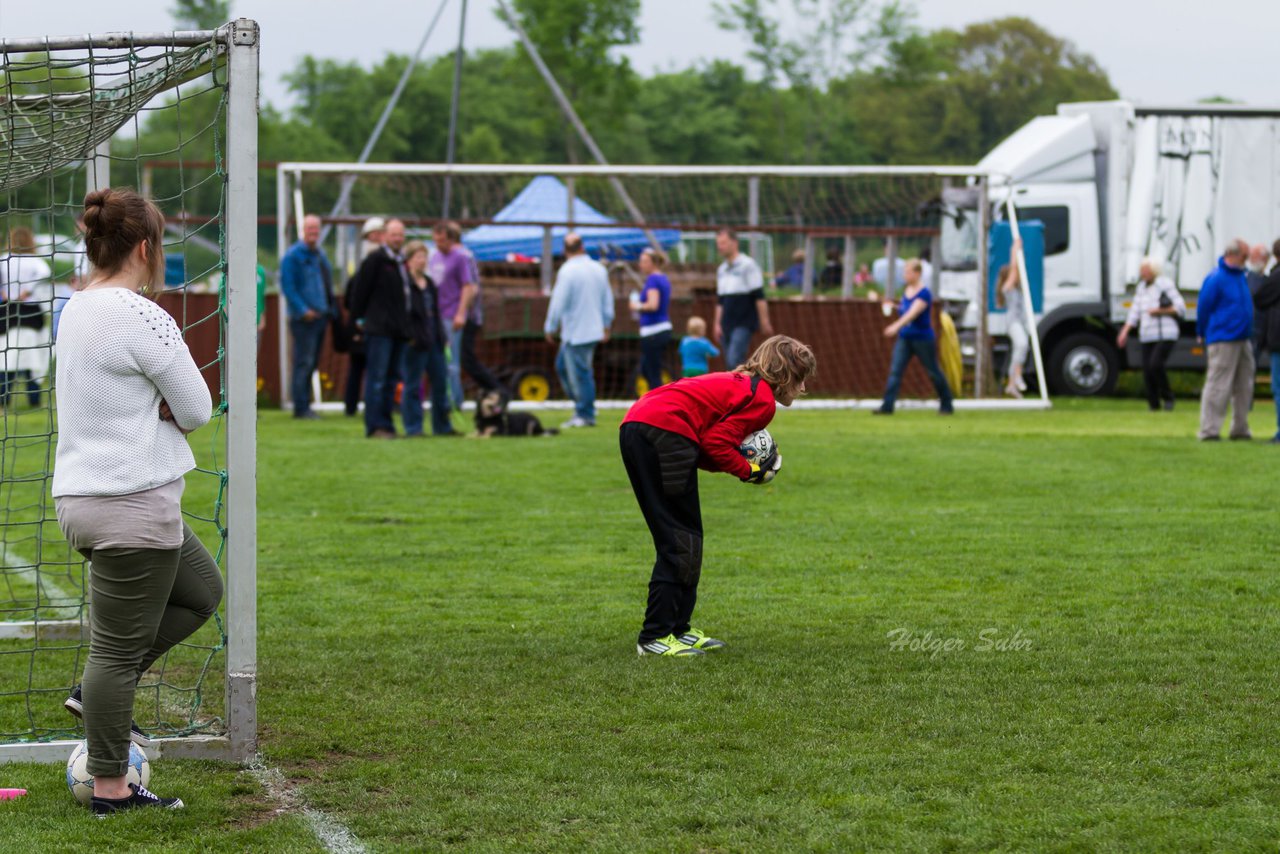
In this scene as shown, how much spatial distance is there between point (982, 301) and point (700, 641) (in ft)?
45.4

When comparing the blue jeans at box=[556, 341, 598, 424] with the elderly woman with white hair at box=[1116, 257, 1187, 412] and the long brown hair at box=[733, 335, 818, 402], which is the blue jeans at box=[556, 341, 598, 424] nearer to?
the elderly woman with white hair at box=[1116, 257, 1187, 412]

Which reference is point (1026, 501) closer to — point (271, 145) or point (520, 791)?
point (520, 791)

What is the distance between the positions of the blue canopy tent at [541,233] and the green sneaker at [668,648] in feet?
48.3

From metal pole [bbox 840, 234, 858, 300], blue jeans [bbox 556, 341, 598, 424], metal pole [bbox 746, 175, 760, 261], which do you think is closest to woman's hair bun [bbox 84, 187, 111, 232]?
blue jeans [bbox 556, 341, 598, 424]

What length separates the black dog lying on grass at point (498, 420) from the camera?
14.6 m

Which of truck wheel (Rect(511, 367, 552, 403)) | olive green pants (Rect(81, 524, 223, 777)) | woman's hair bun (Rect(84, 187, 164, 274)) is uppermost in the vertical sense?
woman's hair bun (Rect(84, 187, 164, 274))

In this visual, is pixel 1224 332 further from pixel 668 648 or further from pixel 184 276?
pixel 184 276

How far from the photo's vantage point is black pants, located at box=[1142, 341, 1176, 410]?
18078 mm

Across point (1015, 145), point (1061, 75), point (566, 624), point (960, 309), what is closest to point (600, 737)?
point (566, 624)

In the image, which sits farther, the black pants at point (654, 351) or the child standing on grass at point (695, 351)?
the black pants at point (654, 351)

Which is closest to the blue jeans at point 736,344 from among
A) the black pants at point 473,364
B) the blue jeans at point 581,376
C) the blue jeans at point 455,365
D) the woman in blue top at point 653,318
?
the woman in blue top at point 653,318

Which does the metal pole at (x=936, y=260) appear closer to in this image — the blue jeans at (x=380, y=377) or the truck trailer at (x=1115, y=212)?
the truck trailer at (x=1115, y=212)

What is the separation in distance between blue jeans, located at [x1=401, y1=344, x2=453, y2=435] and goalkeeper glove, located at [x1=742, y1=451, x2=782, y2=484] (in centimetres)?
885

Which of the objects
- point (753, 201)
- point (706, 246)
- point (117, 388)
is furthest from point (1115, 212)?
point (117, 388)
